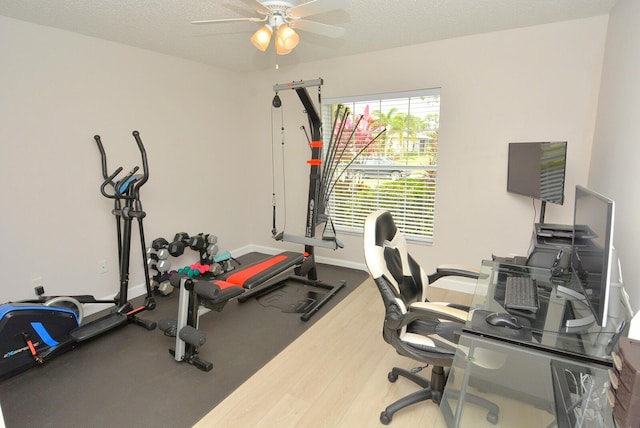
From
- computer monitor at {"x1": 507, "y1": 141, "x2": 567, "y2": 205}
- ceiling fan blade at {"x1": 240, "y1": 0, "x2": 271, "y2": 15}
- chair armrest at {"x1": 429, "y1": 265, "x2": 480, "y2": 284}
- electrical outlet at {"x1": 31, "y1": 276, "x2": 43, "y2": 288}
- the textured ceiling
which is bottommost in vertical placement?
electrical outlet at {"x1": 31, "y1": 276, "x2": 43, "y2": 288}

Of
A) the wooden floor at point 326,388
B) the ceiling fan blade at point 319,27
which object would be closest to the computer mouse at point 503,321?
the wooden floor at point 326,388

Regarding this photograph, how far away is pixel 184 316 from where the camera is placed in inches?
88.0

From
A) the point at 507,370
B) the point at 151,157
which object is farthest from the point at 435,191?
the point at 151,157

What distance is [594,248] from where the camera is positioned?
130cm

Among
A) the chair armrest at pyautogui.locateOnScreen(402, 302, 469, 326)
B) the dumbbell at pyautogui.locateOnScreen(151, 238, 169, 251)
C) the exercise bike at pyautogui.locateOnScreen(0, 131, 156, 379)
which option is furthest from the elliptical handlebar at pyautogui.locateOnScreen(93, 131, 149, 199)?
the chair armrest at pyautogui.locateOnScreen(402, 302, 469, 326)

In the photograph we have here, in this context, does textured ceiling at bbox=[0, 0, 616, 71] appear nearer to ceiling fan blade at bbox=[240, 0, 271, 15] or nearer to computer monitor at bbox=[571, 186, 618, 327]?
ceiling fan blade at bbox=[240, 0, 271, 15]

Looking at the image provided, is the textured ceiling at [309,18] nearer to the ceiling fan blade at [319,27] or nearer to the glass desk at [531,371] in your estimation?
the ceiling fan blade at [319,27]

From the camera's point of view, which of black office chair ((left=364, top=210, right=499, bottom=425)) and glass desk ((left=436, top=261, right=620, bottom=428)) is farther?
black office chair ((left=364, top=210, right=499, bottom=425))

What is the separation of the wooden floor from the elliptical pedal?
1.24m

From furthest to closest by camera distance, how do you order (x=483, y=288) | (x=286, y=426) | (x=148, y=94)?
(x=148, y=94), (x=483, y=288), (x=286, y=426)

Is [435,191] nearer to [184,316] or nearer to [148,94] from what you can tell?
[184,316]

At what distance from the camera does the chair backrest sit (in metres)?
1.60

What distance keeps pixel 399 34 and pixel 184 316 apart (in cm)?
279

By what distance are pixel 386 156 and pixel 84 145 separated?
2.82 m
